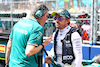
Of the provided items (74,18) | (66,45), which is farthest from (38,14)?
(74,18)

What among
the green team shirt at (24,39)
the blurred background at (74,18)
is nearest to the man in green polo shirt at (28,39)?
the green team shirt at (24,39)

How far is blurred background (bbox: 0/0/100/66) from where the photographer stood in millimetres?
4734

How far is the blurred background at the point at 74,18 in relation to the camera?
15.5 ft

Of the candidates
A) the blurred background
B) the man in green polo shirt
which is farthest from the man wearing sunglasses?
the blurred background

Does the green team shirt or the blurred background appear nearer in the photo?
the green team shirt

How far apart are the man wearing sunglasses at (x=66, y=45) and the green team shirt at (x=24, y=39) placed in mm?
366

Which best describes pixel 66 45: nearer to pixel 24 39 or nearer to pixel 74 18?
pixel 24 39

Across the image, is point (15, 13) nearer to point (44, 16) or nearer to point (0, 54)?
point (0, 54)

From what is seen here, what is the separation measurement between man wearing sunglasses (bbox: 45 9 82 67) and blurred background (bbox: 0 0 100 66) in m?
0.60

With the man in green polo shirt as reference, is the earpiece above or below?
above

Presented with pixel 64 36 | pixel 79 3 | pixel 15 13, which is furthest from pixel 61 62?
pixel 15 13

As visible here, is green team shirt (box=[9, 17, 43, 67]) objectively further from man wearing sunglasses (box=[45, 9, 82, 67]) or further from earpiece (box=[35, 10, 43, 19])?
man wearing sunglasses (box=[45, 9, 82, 67])

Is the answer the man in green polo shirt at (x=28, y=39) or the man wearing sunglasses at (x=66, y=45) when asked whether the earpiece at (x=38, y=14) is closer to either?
the man in green polo shirt at (x=28, y=39)

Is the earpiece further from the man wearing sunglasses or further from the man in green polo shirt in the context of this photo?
the man wearing sunglasses
